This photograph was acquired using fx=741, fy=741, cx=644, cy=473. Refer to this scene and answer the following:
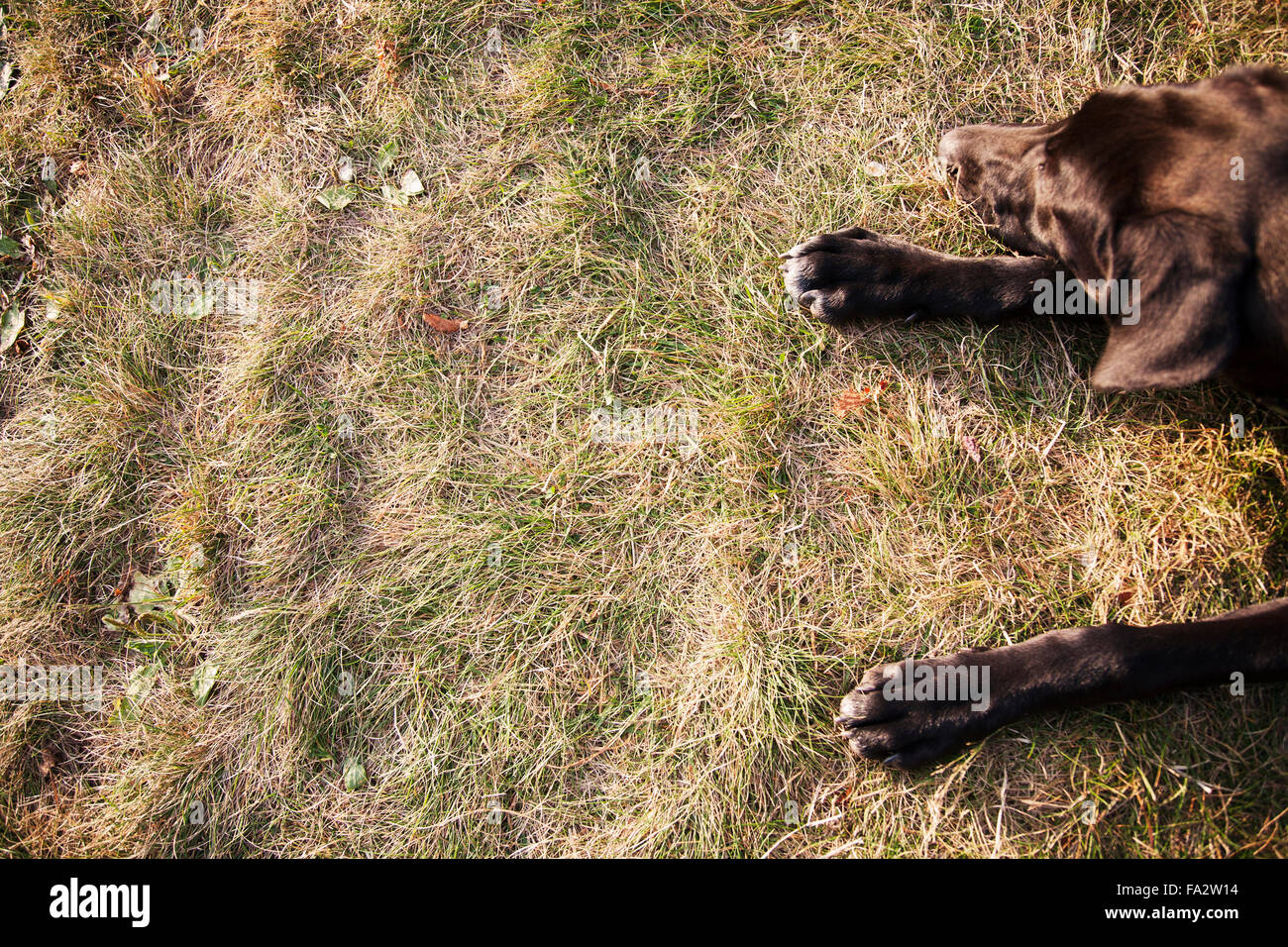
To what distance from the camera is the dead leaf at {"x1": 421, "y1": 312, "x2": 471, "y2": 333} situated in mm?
3332

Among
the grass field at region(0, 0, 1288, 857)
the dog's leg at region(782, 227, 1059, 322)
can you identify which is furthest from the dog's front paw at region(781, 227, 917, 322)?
the grass field at region(0, 0, 1288, 857)

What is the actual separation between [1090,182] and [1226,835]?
2.45 metres

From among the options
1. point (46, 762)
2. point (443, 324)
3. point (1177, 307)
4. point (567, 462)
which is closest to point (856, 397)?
point (1177, 307)

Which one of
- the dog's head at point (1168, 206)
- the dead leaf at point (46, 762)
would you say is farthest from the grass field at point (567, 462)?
the dog's head at point (1168, 206)

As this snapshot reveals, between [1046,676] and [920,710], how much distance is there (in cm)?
46

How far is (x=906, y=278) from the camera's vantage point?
9.96 feet

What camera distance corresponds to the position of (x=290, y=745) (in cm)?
310

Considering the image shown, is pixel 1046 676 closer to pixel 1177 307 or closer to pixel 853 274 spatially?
pixel 1177 307

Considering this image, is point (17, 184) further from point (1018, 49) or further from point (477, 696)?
point (1018, 49)

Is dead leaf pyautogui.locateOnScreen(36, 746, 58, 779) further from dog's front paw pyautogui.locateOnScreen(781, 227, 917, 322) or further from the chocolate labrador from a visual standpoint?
dog's front paw pyautogui.locateOnScreen(781, 227, 917, 322)

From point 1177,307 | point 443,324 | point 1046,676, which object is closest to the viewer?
point 1177,307

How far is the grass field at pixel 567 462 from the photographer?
2.97 metres

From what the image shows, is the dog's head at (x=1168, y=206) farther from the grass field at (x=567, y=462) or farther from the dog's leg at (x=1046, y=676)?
the dog's leg at (x=1046, y=676)

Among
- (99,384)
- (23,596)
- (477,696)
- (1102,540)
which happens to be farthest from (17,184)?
(1102,540)
